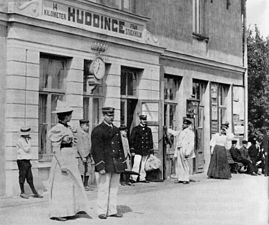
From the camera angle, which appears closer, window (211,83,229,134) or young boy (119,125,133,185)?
young boy (119,125,133,185)

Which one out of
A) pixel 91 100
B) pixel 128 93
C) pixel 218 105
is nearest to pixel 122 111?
pixel 128 93

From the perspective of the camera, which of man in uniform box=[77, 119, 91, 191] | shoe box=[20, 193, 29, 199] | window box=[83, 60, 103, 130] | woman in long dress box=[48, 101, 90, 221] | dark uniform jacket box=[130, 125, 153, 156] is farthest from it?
dark uniform jacket box=[130, 125, 153, 156]

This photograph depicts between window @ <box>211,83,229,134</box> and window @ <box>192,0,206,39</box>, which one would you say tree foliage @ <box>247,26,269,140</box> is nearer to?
window @ <box>211,83,229,134</box>

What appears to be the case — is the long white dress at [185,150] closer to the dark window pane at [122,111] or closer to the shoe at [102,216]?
the dark window pane at [122,111]

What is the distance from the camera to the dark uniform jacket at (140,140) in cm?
1620

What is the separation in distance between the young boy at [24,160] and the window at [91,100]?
3038 millimetres

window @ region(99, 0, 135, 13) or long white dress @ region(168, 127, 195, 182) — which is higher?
window @ region(99, 0, 135, 13)

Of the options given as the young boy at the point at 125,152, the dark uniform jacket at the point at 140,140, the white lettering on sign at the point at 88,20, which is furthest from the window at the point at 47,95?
the dark uniform jacket at the point at 140,140

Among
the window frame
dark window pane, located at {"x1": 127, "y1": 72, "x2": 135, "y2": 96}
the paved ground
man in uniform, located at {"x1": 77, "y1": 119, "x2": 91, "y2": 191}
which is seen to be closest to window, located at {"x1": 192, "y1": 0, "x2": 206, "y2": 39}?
dark window pane, located at {"x1": 127, "y1": 72, "x2": 135, "y2": 96}

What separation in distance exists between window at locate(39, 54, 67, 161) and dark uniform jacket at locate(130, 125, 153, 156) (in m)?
2.69

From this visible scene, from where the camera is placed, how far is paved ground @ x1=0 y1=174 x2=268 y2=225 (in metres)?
9.69

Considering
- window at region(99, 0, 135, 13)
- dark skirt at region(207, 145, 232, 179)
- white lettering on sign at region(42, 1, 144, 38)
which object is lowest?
dark skirt at region(207, 145, 232, 179)

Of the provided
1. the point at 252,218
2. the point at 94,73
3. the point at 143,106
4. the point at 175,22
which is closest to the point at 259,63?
the point at 175,22

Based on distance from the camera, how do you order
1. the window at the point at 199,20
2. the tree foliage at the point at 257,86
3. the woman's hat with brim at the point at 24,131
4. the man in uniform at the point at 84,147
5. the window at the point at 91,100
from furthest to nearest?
the tree foliage at the point at 257,86
the window at the point at 199,20
the window at the point at 91,100
the man in uniform at the point at 84,147
the woman's hat with brim at the point at 24,131
